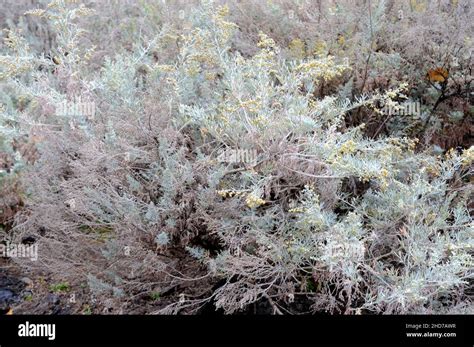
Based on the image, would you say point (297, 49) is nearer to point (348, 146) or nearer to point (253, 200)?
point (348, 146)

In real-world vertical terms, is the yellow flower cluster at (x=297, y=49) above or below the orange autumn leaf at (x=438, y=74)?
above

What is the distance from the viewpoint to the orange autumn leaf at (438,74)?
188 inches

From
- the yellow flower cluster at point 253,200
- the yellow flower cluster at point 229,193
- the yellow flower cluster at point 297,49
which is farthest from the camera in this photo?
the yellow flower cluster at point 297,49

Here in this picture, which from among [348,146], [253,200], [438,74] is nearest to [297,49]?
[438,74]

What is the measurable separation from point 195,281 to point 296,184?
95 centimetres

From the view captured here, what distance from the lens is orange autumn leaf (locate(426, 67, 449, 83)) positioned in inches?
188

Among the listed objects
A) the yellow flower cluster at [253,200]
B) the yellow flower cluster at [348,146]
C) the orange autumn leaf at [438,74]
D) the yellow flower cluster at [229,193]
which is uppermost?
the orange autumn leaf at [438,74]

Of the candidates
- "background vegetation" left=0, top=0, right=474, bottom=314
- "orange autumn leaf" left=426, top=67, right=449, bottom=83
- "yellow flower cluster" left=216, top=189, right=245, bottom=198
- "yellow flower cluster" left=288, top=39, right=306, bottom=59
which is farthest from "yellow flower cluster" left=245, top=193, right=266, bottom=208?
"orange autumn leaf" left=426, top=67, right=449, bottom=83

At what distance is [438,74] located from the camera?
480 centimetres

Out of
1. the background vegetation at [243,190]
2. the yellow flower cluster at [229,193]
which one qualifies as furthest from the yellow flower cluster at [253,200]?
the yellow flower cluster at [229,193]

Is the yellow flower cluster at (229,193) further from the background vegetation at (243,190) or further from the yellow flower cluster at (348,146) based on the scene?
the yellow flower cluster at (348,146)

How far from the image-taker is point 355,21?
4867mm

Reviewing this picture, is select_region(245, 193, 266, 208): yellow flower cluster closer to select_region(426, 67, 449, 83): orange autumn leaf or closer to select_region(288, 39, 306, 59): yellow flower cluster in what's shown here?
select_region(288, 39, 306, 59): yellow flower cluster

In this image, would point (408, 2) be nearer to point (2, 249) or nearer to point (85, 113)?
point (85, 113)
